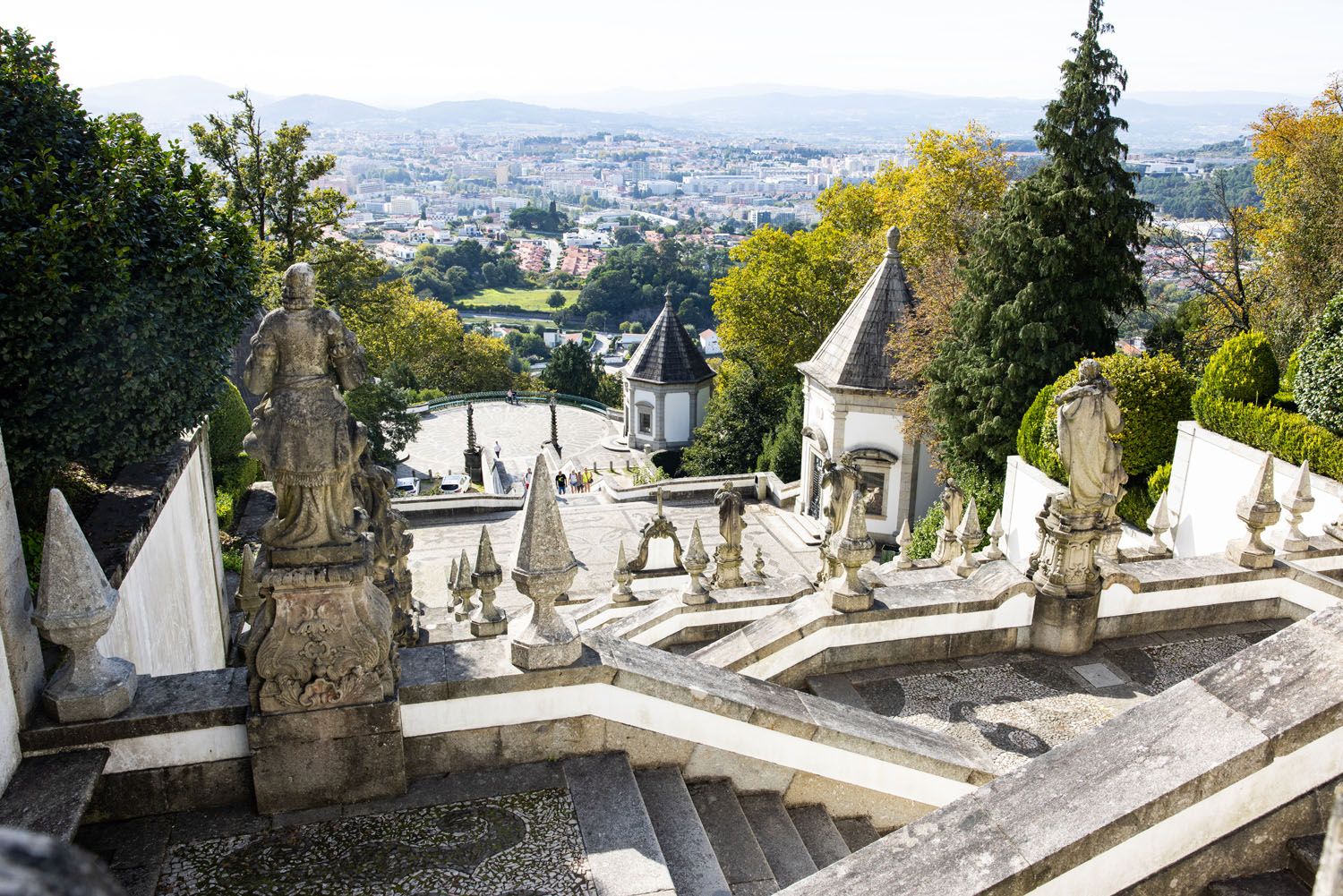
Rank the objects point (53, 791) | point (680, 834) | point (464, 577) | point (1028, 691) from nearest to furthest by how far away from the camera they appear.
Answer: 1. point (53, 791)
2. point (680, 834)
3. point (1028, 691)
4. point (464, 577)

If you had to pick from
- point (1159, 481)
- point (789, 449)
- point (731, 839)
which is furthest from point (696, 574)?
point (789, 449)

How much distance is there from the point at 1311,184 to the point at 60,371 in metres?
24.7

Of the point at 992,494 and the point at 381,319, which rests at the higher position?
the point at 381,319

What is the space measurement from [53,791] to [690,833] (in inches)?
136

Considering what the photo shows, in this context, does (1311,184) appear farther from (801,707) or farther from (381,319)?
(381,319)

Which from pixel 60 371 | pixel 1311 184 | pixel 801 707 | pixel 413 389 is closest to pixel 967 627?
pixel 801 707

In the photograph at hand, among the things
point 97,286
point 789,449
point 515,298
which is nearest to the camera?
point 97,286

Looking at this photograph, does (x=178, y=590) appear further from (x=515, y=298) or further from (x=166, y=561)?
(x=515, y=298)

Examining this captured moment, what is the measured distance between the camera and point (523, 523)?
5953 mm

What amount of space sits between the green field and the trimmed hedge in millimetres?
126075

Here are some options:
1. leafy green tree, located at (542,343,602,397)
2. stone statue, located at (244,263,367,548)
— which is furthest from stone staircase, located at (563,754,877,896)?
leafy green tree, located at (542,343,602,397)

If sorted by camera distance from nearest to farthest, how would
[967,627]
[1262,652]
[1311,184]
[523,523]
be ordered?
1. [1262,652]
2. [523,523]
3. [967,627]
4. [1311,184]

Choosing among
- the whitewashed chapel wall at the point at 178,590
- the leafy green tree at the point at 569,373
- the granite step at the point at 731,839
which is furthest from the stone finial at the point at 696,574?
the leafy green tree at the point at 569,373

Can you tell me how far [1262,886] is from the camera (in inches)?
163
